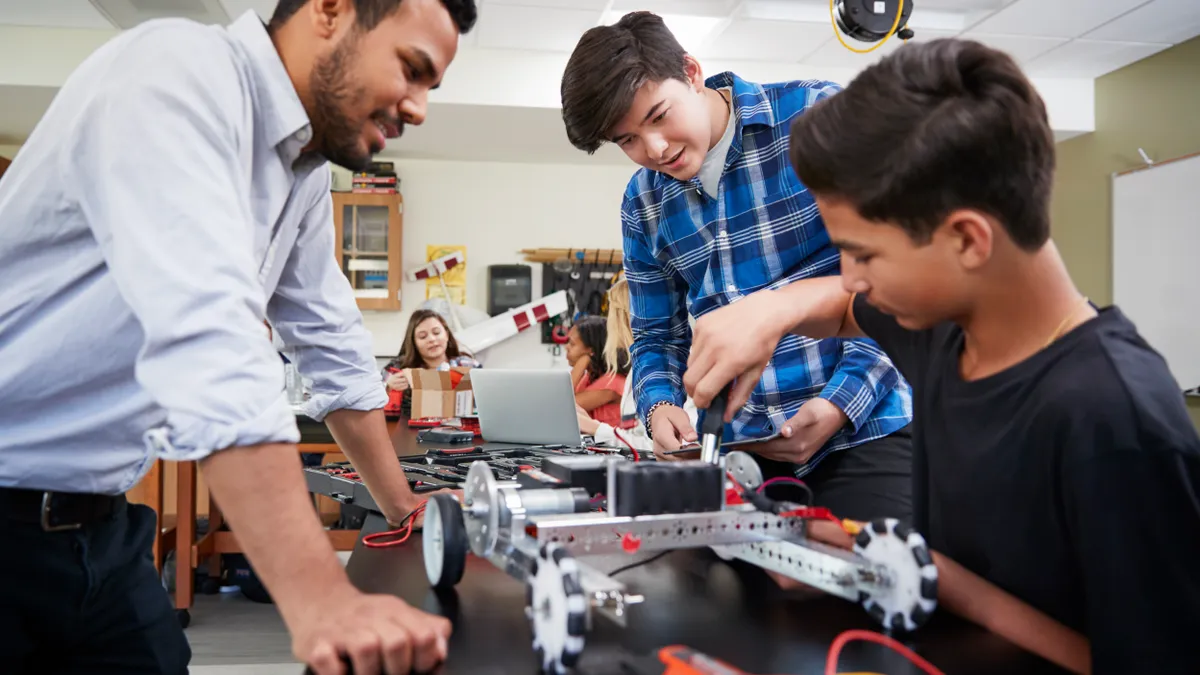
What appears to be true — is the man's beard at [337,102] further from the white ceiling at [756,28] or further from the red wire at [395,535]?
the white ceiling at [756,28]

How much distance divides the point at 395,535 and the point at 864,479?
71 cm

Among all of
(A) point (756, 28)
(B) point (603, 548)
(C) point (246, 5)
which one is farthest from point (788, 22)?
(B) point (603, 548)

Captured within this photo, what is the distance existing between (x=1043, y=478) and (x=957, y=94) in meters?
0.36

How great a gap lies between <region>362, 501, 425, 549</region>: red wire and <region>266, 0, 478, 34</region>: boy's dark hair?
604mm

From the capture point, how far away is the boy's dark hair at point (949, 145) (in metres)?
0.76

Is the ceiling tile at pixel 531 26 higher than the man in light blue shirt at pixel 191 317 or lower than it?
higher

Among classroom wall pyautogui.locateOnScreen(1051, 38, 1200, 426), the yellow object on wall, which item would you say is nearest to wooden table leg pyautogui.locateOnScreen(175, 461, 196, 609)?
the yellow object on wall

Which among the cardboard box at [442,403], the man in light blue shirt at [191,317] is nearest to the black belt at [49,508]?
the man in light blue shirt at [191,317]

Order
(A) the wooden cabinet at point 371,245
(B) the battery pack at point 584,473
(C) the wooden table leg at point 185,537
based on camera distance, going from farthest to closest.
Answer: (A) the wooden cabinet at point 371,245, (C) the wooden table leg at point 185,537, (B) the battery pack at point 584,473

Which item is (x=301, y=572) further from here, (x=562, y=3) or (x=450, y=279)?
(x=450, y=279)

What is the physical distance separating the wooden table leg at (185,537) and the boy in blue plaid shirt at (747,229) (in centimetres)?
249

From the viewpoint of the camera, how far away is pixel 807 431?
1.24 m

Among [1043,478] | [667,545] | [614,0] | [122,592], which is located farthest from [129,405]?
[614,0]

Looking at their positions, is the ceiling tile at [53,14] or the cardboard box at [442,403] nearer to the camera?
the cardboard box at [442,403]
